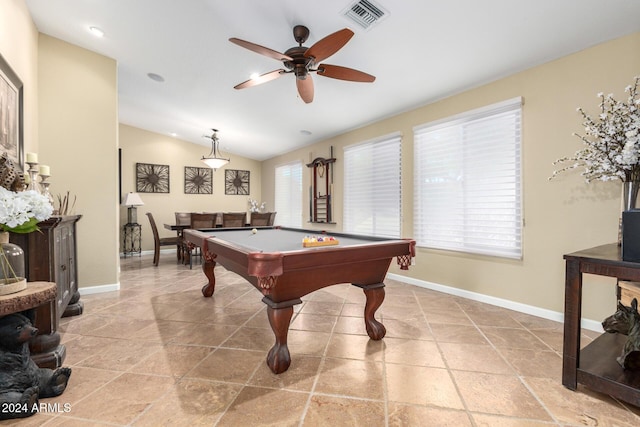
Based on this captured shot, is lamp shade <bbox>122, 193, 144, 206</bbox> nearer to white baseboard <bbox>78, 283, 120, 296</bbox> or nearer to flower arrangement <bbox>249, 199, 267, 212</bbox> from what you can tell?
flower arrangement <bbox>249, 199, 267, 212</bbox>

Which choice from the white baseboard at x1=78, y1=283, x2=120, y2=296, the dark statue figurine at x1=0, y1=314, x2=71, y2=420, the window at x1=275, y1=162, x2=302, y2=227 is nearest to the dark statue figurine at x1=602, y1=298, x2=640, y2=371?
the dark statue figurine at x1=0, y1=314, x2=71, y2=420

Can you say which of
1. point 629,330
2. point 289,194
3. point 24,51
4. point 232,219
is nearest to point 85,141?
point 24,51

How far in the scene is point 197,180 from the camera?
25.4 feet

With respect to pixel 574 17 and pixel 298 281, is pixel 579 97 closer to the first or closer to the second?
pixel 574 17

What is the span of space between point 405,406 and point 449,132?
319 centimetres

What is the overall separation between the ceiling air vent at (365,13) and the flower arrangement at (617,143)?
6.06 feet

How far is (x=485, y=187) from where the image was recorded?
130 inches

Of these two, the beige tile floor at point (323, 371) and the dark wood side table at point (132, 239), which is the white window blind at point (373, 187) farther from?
the dark wood side table at point (132, 239)

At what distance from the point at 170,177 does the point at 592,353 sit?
318 inches

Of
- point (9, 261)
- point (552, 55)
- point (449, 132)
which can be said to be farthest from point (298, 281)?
point (552, 55)

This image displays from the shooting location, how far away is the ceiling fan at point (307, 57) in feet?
6.99

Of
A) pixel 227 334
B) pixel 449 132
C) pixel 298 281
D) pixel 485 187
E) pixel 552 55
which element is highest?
pixel 552 55

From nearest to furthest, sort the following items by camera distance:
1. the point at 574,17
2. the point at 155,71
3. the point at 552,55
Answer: the point at 574,17
the point at 552,55
the point at 155,71

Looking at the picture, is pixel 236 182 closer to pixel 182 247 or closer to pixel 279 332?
pixel 182 247
